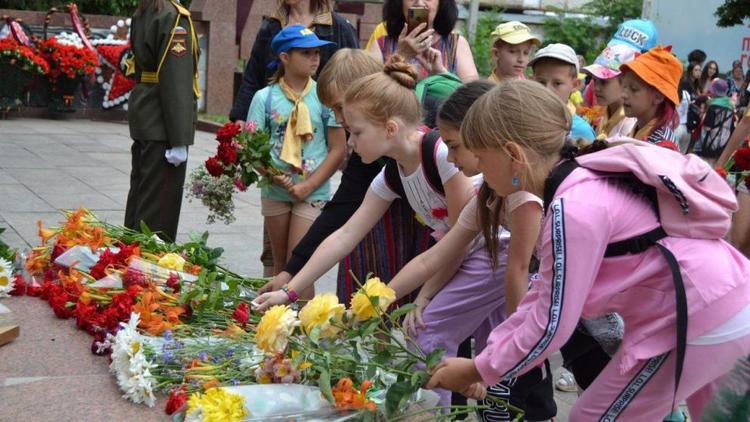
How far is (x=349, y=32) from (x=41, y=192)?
4.14m

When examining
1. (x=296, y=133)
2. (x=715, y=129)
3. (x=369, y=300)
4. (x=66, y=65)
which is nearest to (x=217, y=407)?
(x=369, y=300)

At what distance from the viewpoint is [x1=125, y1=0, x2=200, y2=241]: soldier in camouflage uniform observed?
574 cm

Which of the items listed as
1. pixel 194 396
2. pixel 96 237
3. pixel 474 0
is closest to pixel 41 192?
pixel 96 237

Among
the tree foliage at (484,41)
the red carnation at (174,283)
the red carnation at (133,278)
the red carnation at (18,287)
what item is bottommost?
the tree foliage at (484,41)

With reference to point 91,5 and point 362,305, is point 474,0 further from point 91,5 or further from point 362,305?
point 362,305

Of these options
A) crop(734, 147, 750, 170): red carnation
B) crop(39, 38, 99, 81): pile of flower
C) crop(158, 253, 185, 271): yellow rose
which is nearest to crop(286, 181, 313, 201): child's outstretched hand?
crop(158, 253, 185, 271): yellow rose

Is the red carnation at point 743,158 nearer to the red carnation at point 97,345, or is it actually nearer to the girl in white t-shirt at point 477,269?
the girl in white t-shirt at point 477,269

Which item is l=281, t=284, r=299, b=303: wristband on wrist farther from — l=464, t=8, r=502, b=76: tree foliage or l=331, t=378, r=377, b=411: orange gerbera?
l=464, t=8, r=502, b=76: tree foliage

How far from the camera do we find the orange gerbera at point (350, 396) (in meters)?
2.67

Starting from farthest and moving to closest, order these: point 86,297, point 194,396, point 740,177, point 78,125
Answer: point 78,125 < point 740,177 < point 86,297 < point 194,396

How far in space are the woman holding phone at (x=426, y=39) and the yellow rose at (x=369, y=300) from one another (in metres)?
2.20

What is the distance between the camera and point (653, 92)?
467 cm

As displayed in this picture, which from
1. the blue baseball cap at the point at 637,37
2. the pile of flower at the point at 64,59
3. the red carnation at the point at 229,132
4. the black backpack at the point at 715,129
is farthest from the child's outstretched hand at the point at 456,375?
the pile of flower at the point at 64,59

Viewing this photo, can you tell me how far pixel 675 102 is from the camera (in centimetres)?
465
